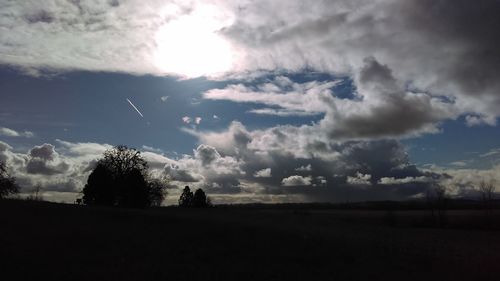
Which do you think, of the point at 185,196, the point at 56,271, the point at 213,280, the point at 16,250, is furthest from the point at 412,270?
the point at 185,196

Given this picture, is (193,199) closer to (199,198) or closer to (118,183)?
(199,198)

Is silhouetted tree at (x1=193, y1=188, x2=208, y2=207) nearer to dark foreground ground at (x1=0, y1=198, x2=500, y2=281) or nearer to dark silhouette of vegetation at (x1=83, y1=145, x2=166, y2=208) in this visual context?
dark silhouette of vegetation at (x1=83, y1=145, x2=166, y2=208)

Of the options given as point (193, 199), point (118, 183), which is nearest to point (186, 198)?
point (193, 199)

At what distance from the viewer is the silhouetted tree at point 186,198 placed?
128875mm

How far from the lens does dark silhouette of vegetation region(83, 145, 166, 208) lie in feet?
293

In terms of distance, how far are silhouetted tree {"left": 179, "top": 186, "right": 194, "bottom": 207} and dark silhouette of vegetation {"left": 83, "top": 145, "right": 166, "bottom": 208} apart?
3317cm

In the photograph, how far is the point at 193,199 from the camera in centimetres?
12488

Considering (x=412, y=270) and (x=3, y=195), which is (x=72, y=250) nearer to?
(x=412, y=270)

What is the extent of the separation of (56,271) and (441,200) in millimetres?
111060

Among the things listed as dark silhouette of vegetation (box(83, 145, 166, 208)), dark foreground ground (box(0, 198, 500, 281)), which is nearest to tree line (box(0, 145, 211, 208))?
dark silhouette of vegetation (box(83, 145, 166, 208))

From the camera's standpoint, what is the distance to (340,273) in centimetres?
2512

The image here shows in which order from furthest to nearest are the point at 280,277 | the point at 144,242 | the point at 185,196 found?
the point at 185,196 → the point at 144,242 → the point at 280,277

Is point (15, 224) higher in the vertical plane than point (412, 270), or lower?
higher

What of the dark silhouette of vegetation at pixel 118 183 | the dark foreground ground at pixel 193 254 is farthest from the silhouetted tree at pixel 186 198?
the dark foreground ground at pixel 193 254
